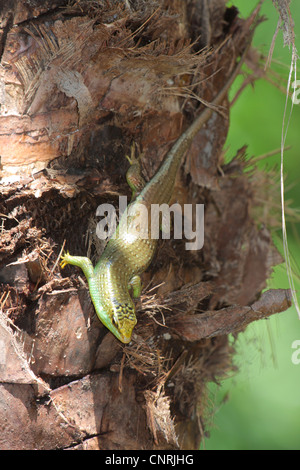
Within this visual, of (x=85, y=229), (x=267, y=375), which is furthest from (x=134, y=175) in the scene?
(x=267, y=375)

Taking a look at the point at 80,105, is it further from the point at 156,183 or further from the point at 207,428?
the point at 207,428

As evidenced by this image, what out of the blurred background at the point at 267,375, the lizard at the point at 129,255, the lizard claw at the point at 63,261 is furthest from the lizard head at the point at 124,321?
the blurred background at the point at 267,375

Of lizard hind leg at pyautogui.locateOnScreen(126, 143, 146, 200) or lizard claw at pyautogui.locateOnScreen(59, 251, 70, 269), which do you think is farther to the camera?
lizard hind leg at pyautogui.locateOnScreen(126, 143, 146, 200)

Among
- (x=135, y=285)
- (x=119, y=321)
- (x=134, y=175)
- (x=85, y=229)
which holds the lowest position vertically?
(x=119, y=321)

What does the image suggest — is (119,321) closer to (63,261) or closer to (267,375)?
(63,261)

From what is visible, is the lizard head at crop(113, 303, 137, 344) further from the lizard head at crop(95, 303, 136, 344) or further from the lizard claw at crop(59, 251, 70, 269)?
the lizard claw at crop(59, 251, 70, 269)

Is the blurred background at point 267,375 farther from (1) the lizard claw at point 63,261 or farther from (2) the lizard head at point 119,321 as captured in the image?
(1) the lizard claw at point 63,261

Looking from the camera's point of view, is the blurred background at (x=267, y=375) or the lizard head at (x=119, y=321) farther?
the blurred background at (x=267, y=375)

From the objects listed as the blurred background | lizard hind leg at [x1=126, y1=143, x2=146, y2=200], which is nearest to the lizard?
lizard hind leg at [x1=126, y1=143, x2=146, y2=200]
